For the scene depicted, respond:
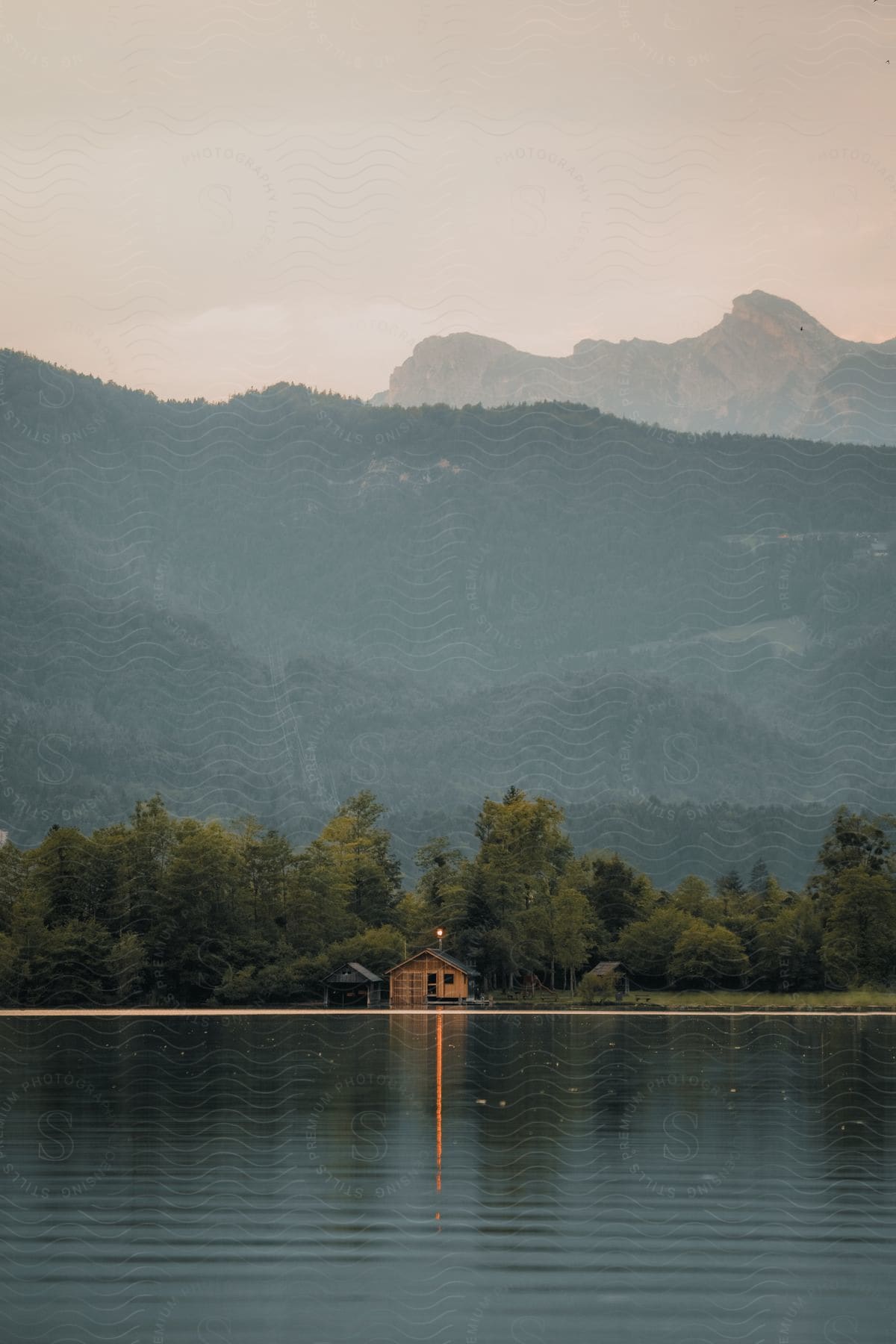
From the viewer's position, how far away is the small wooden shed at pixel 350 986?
371 ft

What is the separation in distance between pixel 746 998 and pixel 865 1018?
2077 centimetres

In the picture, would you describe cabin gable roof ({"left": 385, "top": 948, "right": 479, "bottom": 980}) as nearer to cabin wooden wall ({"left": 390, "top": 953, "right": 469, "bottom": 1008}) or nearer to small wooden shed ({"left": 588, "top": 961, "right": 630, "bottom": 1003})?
cabin wooden wall ({"left": 390, "top": 953, "right": 469, "bottom": 1008})

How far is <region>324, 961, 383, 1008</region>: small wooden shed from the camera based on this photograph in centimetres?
11312

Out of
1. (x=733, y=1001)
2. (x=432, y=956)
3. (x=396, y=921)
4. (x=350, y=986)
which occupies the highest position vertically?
(x=396, y=921)

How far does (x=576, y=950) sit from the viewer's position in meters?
121

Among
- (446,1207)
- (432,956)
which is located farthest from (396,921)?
(446,1207)

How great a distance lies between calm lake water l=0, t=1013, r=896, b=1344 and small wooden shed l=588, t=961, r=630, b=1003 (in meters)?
70.8

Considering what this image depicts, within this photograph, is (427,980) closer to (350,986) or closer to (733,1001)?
(350,986)

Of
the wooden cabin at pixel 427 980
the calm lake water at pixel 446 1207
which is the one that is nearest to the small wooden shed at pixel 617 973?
the wooden cabin at pixel 427 980

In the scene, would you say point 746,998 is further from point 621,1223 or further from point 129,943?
point 621,1223

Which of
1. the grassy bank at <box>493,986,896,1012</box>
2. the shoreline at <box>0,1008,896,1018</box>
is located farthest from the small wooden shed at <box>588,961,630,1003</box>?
the shoreline at <box>0,1008,896,1018</box>

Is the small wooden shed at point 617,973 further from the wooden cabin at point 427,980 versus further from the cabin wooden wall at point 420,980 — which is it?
the cabin wooden wall at point 420,980

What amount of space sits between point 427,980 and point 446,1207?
92.0 m

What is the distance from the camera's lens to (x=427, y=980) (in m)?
115
